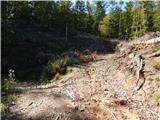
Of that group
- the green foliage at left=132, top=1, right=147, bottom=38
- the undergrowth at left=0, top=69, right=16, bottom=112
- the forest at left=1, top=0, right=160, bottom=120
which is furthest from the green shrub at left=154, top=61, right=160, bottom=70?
the green foliage at left=132, top=1, right=147, bottom=38

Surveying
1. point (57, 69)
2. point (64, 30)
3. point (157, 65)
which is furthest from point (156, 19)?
point (157, 65)

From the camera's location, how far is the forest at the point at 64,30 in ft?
70.4

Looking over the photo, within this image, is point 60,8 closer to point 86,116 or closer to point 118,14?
point 118,14

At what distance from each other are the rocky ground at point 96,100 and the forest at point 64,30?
7.93 ft

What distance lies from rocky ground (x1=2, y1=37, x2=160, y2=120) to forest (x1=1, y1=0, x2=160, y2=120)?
2417mm

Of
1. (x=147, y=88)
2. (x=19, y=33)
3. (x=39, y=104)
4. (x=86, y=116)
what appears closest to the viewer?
(x=86, y=116)

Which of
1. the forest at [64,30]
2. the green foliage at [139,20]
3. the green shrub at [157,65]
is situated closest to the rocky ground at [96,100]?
the green shrub at [157,65]

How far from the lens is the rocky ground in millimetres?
7961

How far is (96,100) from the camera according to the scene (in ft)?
28.8

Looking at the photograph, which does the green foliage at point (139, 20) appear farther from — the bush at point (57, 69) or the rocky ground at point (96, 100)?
the rocky ground at point (96, 100)

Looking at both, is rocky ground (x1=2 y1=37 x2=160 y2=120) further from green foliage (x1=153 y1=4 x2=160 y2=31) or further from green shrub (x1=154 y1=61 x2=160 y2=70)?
green foliage (x1=153 y1=4 x2=160 y2=31)

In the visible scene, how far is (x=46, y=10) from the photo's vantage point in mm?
45625

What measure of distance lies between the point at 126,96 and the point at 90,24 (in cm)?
4928

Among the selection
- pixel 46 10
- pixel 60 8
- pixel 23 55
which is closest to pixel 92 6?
pixel 60 8
